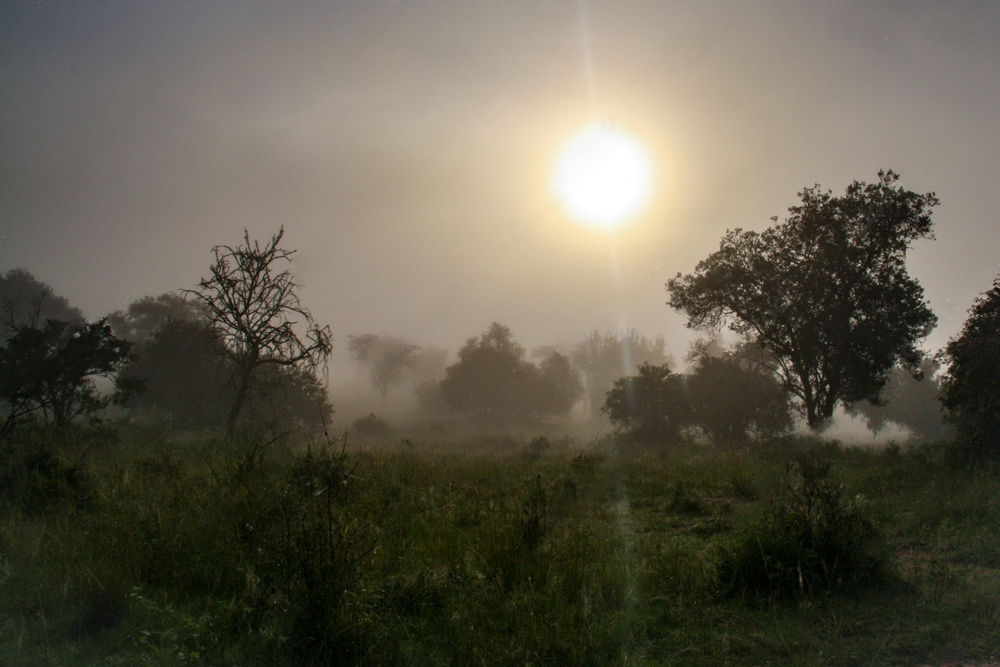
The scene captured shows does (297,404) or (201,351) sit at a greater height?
(201,351)

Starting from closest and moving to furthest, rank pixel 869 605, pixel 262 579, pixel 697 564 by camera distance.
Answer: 1. pixel 262 579
2. pixel 869 605
3. pixel 697 564

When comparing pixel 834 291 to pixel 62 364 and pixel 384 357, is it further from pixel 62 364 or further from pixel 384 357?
pixel 384 357

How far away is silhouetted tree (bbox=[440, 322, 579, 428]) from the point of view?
5688 cm

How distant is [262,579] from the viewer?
411 cm

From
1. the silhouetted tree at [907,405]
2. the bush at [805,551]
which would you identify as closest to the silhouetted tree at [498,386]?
the silhouetted tree at [907,405]

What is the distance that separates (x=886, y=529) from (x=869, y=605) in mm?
2935

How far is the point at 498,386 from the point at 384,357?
1291 inches

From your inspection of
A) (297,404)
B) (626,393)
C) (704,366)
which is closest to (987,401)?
(704,366)

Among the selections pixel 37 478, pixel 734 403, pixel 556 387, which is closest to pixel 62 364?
pixel 37 478

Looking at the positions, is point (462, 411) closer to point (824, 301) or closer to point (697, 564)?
point (824, 301)

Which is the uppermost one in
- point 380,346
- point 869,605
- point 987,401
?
point 380,346

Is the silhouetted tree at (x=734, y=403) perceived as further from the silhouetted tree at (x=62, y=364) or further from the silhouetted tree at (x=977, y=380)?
the silhouetted tree at (x=62, y=364)

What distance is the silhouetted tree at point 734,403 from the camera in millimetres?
29938

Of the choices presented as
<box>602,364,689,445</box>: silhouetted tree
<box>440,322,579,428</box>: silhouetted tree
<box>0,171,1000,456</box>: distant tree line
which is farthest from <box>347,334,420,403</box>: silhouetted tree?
<box>602,364,689,445</box>: silhouetted tree
